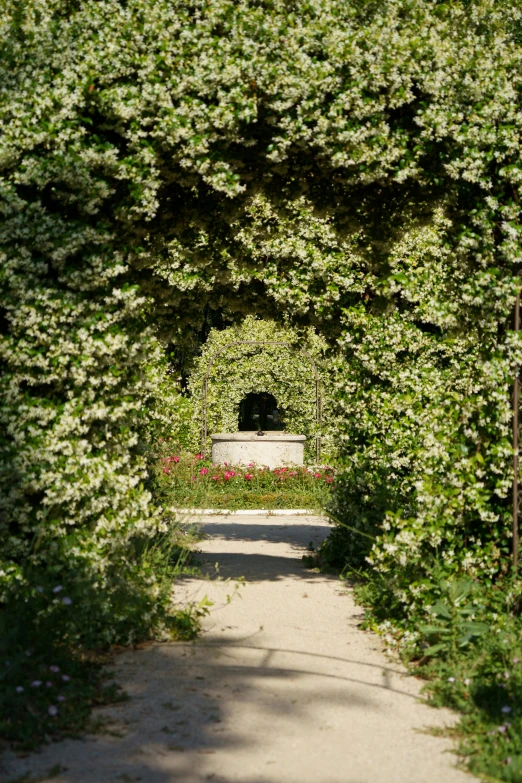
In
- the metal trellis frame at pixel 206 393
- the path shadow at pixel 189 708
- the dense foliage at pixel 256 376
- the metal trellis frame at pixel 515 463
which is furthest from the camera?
the dense foliage at pixel 256 376

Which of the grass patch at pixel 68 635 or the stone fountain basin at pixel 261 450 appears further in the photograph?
the stone fountain basin at pixel 261 450

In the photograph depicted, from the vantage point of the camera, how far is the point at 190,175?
5.66m

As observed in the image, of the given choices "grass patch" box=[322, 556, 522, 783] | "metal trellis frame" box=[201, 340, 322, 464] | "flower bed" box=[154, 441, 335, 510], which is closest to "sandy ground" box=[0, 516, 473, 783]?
"grass patch" box=[322, 556, 522, 783]

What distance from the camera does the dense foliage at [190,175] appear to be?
17.3 ft

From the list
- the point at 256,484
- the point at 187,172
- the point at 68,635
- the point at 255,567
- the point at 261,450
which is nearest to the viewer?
the point at 68,635

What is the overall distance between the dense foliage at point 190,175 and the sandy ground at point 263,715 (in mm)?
717

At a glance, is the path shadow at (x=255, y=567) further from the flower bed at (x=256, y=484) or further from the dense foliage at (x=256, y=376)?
the dense foliage at (x=256, y=376)

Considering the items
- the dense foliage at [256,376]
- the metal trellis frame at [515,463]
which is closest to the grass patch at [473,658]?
the metal trellis frame at [515,463]

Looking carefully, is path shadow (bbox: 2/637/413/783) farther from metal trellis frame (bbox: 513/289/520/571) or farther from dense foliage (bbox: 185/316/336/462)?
dense foliage (bbox: 185/316/336/462)

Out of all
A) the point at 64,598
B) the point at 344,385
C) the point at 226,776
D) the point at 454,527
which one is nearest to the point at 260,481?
the point at 344,385

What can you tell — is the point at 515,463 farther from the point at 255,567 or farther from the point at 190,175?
the point at 255,567

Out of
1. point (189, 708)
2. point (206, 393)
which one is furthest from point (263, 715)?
point (206, 393)

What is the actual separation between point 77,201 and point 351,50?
1914mm

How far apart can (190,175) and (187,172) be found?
40mm
